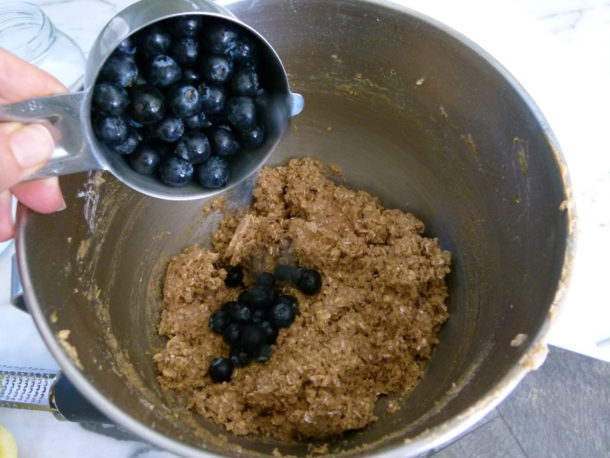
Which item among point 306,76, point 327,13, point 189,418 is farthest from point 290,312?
point 327,13

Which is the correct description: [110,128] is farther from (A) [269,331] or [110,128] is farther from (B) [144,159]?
(A) [269,331]

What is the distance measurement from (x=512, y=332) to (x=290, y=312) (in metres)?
0.57

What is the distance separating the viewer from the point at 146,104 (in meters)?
1.03

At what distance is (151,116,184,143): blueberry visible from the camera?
3.52ft

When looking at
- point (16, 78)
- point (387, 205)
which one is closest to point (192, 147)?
point (16, 78)

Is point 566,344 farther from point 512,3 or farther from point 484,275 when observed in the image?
point 512,3

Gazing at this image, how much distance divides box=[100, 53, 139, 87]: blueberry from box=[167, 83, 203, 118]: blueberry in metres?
0.09

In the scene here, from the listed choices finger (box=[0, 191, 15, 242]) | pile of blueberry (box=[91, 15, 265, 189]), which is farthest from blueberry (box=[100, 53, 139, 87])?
finger (box=[0, 191, 15, 242])

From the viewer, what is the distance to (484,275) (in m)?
1.29

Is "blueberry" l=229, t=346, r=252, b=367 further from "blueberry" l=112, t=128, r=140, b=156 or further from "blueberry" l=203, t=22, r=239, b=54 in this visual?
"blueberry" l=203, t=22, r=239, b=54

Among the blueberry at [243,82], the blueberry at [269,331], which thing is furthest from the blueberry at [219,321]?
the blueberry at [243,82]

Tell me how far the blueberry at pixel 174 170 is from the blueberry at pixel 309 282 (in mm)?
467

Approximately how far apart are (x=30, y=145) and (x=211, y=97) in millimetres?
382

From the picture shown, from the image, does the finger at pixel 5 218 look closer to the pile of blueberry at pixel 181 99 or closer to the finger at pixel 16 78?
the finger at pixel 16 78
